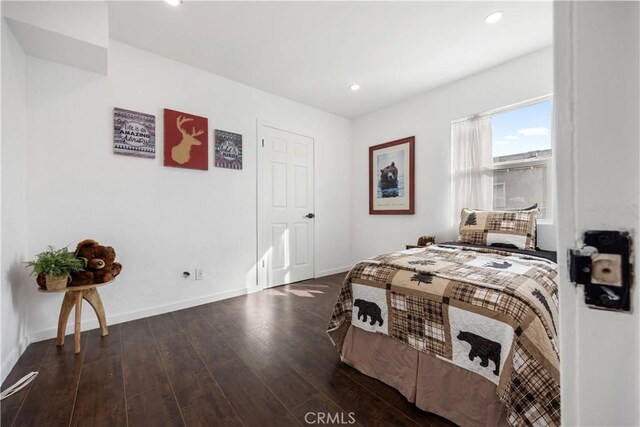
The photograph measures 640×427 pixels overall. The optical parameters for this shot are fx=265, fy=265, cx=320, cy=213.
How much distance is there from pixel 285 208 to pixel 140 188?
171 cm

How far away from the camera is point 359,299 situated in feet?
5.64

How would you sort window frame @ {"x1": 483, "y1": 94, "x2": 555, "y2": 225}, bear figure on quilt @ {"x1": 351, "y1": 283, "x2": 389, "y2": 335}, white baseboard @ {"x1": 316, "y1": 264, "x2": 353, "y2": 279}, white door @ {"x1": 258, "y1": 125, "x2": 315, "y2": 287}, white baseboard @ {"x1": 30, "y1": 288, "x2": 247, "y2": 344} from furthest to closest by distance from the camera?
white baseboard @ {"x1": 316, "y1": 264, "x2": 353, "y2": 279}, white door @ {"x1": 258, "y1": 125, "x2": 315, "y2": 287}, window frame @ {"x1": 483, "y1": 94, "x2": 555, "y2": 225}, white baseboard @ {"x1": 30, "y1": 288, "x2": 247, "y2": 344}, bear figure on quilt @ {"x1": 351, "y1": 283, "x2": 389, "y2": 335}

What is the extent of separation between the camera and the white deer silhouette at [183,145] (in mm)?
2754

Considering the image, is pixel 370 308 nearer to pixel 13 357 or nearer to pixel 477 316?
pixel 477 316

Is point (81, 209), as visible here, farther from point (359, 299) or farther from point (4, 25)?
point (359, 299)

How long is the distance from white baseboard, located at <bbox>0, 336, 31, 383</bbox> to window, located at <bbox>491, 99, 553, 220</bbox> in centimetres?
428

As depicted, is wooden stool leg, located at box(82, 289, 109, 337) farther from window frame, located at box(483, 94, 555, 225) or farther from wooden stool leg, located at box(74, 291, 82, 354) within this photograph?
window frame, located at box(483, 94, 555, 225)

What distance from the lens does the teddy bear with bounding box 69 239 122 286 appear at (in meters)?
2.00

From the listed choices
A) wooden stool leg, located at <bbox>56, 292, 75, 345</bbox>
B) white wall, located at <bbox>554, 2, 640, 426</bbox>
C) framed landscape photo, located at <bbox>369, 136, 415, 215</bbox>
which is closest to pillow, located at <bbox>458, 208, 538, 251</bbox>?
framed landscape photo, located at <bbox>369, 136, 415, 215</bbox>

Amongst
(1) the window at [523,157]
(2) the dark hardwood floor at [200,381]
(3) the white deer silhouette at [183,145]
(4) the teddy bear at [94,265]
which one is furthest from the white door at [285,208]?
(1) the window at [523,157]

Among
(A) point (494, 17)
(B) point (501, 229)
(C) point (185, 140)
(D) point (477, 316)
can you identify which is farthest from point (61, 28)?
(B) point (501, 229)

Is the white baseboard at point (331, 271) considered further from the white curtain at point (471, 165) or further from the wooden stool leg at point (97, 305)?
the wooden stool leg at point (97, 305)

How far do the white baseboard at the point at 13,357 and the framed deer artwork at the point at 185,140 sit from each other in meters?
A: 1.75

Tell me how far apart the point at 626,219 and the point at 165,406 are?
6.39 feet
